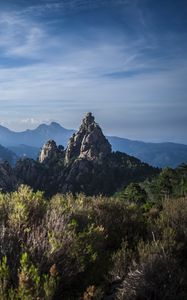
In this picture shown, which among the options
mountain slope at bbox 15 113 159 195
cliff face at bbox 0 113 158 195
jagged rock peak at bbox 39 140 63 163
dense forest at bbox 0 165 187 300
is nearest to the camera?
dense forest at bbox 0 165 187 300

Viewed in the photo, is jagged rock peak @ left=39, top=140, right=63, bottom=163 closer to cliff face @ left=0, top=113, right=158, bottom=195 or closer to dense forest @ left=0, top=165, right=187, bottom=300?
cliff face @ left=0, top=113, right=158, bottom=195

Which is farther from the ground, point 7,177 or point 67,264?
point 67,264

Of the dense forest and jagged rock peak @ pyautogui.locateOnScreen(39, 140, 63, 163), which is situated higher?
jagged rock peak @ pyautogui.locateOnScreen(39, 140, 63, 163)

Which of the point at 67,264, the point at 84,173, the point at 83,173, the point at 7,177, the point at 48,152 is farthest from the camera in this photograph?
the point at 48,152

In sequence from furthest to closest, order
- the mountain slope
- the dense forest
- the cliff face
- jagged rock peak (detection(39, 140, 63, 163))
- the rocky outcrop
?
jagged rock peak (detection(39, 140, 63, 163)), the mountain slope, the cliff face, the rocky outcrop, the dense forest

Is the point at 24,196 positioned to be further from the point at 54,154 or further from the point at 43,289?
the point at 54,154

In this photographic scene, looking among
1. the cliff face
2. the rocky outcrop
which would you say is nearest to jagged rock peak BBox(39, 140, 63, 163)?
the cliff face

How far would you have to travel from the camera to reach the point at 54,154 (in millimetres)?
195000

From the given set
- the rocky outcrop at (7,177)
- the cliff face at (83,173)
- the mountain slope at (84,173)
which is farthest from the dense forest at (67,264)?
the mountain slope at (84,173)

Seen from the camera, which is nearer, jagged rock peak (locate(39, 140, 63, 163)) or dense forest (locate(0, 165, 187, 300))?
dense forest (locate(0, 165, 187, 300))

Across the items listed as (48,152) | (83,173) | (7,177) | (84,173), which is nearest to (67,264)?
(7,177)

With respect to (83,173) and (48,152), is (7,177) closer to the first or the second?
A: (83,173)

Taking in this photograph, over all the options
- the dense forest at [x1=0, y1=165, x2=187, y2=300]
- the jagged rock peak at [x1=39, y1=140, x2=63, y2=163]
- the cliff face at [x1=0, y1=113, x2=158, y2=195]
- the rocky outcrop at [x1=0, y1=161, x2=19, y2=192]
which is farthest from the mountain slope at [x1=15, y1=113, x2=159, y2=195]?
the dense forest at [x1=0, y1=165, x2=187, y2=300]

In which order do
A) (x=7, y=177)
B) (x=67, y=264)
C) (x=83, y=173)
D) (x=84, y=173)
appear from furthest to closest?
1. (x=84, y=173)
2. (x=83, y=173)
3. (x=7, y=177)
4. (x=67, y=264)
